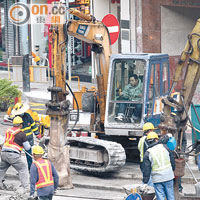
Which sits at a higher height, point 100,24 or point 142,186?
point 100,24

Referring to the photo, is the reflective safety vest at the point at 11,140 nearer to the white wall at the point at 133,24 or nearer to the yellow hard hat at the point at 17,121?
the yellow hard hat at the point at 17,121

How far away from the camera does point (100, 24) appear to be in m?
15.2

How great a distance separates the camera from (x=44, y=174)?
10.7 m

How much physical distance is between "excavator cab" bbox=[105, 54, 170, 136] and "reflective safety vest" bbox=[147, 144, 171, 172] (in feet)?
11.8

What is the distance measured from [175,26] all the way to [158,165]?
54.1 feet

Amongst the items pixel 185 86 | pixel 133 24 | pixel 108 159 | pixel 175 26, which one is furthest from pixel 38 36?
pixel 185 86

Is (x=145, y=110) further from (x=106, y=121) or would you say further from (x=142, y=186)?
(x=142, y=186)

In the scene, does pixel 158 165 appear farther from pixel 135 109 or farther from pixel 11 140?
pixel 135 109

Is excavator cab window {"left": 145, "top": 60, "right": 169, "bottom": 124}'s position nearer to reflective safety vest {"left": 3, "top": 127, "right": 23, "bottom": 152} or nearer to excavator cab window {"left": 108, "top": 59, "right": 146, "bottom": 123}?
excavator cab window {"left": 108, "top": 59, "right": 146, "bottom": 123}

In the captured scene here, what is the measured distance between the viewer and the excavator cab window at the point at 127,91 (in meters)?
15.0

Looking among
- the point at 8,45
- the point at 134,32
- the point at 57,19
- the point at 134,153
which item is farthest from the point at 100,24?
the point at 8,45

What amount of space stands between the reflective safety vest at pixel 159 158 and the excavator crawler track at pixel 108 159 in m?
2.88

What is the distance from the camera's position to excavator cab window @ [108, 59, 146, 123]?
1499cm

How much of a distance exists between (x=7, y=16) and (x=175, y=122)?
89.1 feet
